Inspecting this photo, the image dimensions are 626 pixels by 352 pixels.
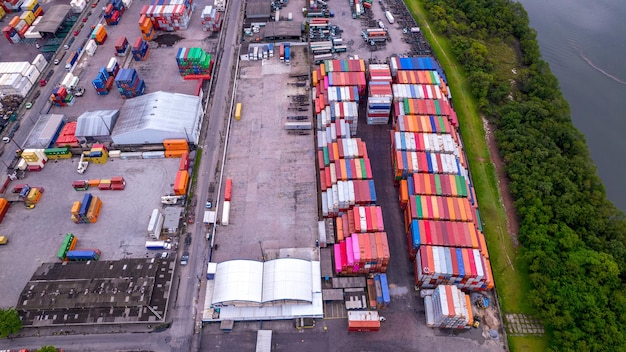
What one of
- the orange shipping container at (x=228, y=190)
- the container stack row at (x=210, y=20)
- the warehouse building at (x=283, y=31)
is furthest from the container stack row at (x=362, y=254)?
the container stack row at (x=210, y=20)

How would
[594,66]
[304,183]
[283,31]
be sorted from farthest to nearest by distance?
[283,31]
[594,66]
[304,183]

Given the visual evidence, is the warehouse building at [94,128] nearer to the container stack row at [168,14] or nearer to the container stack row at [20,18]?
the container stack row at [168,14]

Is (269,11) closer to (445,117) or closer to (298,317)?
(445,117)

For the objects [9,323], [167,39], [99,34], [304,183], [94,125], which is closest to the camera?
[9,323]

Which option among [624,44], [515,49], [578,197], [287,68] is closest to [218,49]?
[287,68]

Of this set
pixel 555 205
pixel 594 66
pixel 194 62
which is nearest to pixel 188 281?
pixel 194 62

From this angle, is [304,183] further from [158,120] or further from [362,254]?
[158,120]
